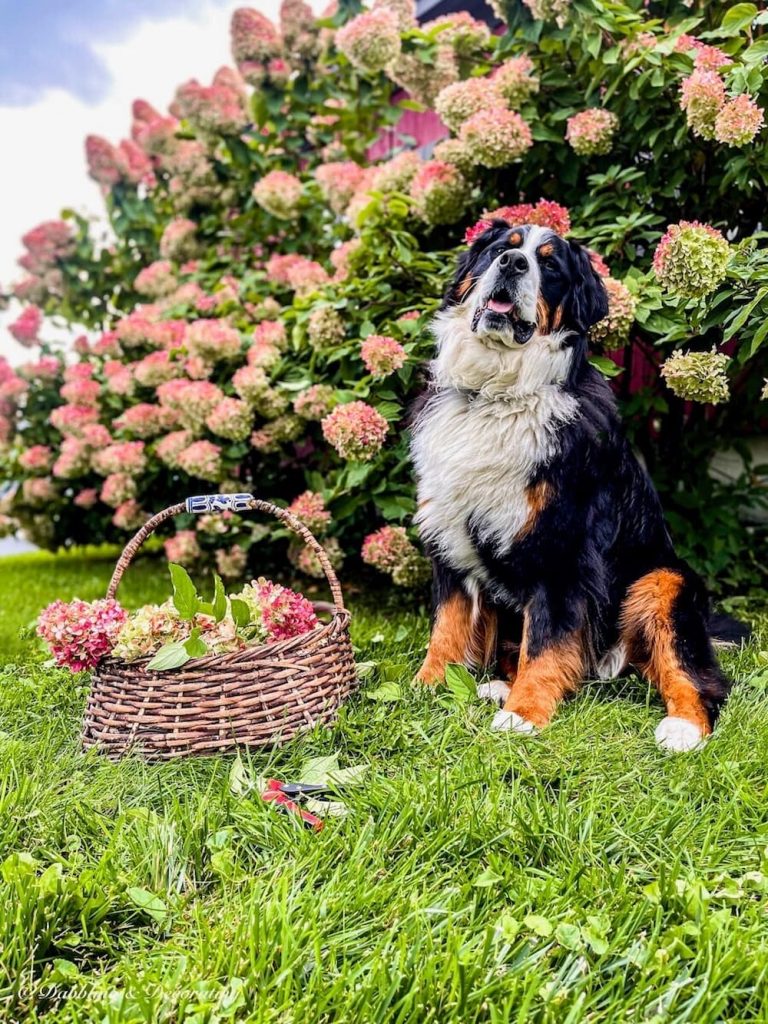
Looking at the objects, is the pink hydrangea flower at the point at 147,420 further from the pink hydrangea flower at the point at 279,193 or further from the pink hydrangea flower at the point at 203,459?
the pink hydrangea flower at the point at 279,193

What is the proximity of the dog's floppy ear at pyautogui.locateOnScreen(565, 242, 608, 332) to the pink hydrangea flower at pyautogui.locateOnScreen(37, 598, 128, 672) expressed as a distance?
1565 mm

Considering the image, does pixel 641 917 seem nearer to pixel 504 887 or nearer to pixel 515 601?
pixel 504 887

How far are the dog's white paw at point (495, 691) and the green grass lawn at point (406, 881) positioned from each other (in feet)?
0.66

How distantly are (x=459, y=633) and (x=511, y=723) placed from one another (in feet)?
1.61

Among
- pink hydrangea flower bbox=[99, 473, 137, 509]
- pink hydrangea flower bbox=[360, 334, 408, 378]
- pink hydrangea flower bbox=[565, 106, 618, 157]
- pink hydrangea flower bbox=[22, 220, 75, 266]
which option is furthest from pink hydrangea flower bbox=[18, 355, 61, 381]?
pink hydrangea flower bbox=[565, 106, 618, 157]

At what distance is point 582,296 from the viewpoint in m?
2.47

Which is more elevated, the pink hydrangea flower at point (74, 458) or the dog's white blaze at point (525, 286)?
the dog's white blaze at point (525, 286)

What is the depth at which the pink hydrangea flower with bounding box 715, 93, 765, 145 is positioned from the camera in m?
2.73

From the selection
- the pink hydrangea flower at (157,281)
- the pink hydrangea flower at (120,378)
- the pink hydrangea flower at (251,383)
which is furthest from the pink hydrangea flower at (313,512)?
the pink hydrangea flower at (157,281)

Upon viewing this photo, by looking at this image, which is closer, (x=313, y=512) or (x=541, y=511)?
(x=541, y=511)

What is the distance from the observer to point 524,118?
137 inches

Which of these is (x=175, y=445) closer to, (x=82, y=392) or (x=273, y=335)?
(x=273, y=335)

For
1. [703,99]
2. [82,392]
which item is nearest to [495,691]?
[703,99]

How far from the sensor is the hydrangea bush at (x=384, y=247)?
10.1ft
